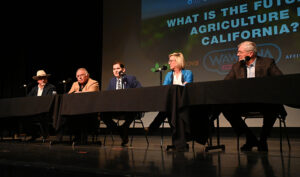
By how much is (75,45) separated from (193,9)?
2983mm

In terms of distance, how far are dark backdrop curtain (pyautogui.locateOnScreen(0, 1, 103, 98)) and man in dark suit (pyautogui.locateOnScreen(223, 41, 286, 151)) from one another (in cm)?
425

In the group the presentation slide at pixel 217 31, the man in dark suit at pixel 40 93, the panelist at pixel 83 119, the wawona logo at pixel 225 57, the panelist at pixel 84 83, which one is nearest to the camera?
the panelist at pixel 83 119

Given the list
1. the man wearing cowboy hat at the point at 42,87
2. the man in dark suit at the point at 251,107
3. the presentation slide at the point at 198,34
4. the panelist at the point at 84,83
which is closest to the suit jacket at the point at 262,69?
the man in dark suit at the point at 251,107

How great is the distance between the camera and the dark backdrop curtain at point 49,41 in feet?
20.0

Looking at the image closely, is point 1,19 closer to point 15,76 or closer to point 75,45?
point 15,76

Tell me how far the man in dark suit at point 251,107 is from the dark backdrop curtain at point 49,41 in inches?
167

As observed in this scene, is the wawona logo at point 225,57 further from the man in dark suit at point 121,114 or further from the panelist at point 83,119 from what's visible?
the panelist at point 83,119

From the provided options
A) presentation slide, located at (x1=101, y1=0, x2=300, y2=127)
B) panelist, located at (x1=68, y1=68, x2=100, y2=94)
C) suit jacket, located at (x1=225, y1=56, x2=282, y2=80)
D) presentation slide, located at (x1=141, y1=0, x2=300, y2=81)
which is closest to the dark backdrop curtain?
presentation slide, located at (x1=101, y1=0, x2=300, y2=127)

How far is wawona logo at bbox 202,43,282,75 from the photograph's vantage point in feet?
15.1

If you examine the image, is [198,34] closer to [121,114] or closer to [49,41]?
[121,114]

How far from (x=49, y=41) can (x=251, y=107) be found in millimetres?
5215

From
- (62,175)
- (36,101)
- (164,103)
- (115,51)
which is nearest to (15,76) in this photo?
(115,51)

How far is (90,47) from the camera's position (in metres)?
6.88

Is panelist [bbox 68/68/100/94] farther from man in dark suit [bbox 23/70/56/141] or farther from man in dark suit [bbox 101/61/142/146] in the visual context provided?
man in dark suit [bbox 23/70/56/141]
